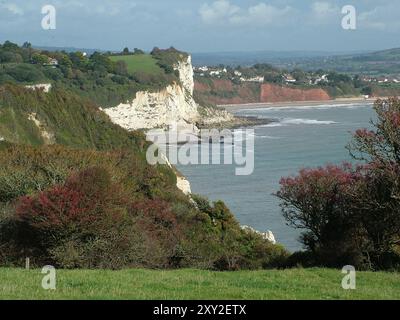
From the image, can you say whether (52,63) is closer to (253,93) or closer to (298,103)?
(253,93)

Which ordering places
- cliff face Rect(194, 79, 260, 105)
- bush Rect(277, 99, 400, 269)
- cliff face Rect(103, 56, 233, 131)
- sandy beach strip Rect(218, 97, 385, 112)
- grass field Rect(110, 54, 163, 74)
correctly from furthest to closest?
1. cliff face Rect(194, 79, 260, 105)
2. sandy beach strip Rect(218, 97, 385, 112)
3. grass field Rect(110, 54, 163, 74)
4. cliff face Rect(103, 56, 233, 131)
5. bush Rect(277, 99, 400, 269)

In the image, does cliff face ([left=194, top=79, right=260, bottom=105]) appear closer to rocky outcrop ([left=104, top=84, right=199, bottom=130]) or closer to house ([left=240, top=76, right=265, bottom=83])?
house ([left=240, top=76, right=265, bottom=83])

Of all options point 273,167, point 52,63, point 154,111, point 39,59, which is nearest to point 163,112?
point 154,111

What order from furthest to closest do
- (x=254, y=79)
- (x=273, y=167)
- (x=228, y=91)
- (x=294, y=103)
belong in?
(x=254, y=79) → (x=228, y=91) → (x=294, y=103) → (x=273, y=167)

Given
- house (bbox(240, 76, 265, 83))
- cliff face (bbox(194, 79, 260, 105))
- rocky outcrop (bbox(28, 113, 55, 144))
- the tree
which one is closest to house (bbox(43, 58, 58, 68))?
the tree

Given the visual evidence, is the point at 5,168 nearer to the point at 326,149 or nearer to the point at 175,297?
the point at 175,297

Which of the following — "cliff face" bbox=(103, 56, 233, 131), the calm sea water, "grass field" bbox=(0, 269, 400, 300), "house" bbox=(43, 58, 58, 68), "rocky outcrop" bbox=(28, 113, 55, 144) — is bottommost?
the calm sea water
